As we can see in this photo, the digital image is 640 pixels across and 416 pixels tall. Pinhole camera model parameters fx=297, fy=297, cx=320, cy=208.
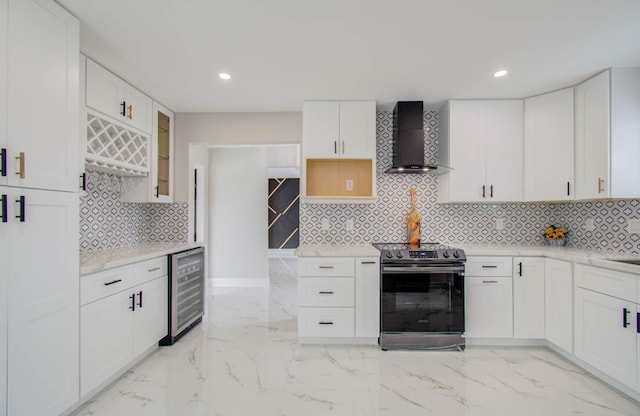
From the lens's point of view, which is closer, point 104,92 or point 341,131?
point 104,92

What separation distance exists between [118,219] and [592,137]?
4571 millimetres

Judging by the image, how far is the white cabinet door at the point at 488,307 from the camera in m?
2.78

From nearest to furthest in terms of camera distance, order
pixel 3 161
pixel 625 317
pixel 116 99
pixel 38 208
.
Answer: pixel 3 161 → pixel 38 208 → pixel 625 317 → pixel 116 99

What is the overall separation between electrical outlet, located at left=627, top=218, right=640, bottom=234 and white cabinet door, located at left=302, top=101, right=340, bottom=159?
2679mm

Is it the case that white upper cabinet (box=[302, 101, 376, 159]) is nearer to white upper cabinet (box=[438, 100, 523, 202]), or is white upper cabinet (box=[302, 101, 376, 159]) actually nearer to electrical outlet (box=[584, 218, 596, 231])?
white upper cabinet (box=[438, 100, 523, 202])

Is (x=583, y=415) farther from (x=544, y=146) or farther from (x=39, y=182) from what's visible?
(x=39, y=182)

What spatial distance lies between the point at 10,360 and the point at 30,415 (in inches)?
13.3

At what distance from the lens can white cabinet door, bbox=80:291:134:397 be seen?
1896 mm

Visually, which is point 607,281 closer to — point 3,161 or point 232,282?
point 3,161

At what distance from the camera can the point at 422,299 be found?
2740 mm

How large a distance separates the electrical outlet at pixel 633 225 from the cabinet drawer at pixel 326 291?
97.5 inches

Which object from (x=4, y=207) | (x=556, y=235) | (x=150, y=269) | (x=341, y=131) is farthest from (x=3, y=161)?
(x=556, y=235)

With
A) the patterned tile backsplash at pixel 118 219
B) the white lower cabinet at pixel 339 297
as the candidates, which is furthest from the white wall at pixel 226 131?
the white lower cabinet at pixel 339 297

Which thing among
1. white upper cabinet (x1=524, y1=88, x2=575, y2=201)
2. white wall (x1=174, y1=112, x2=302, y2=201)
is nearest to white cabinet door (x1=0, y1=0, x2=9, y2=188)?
white wall (x1=174, y1=112, x2=302, y2=201)
